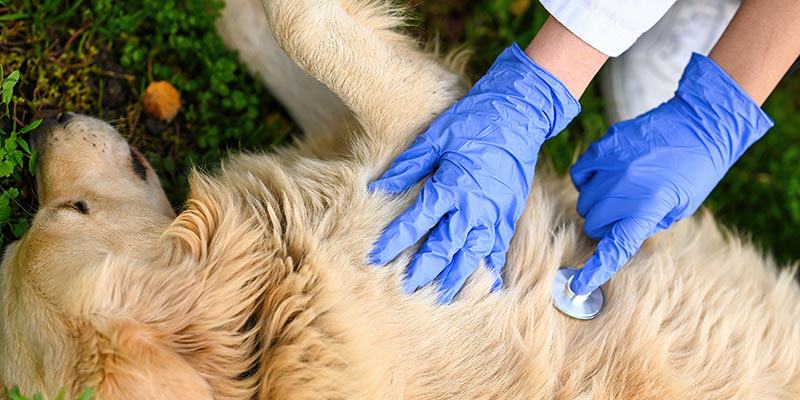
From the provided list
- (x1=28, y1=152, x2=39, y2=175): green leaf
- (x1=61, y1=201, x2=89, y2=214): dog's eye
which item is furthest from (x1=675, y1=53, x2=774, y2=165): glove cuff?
(x1=28, y1=152, x2=39, y2=175): green leaf

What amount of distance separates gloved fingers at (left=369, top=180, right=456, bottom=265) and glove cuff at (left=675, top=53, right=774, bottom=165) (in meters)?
1.09

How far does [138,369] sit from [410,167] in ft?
3.51

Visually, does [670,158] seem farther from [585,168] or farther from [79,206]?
[79,206]

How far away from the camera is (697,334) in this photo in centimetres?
209

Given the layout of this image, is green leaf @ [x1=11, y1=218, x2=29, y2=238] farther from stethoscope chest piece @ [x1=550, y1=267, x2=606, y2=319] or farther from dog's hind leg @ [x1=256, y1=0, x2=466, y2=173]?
stethoscope chest piece @ [x1=550, y1=267, x2=606, y2=319]

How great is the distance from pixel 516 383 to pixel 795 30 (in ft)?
5.67

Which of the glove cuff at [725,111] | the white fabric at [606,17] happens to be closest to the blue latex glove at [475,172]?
the white fabric at [606,17]

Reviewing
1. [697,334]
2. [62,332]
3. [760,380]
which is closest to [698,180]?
[697,334]

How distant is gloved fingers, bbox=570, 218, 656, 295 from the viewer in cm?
202

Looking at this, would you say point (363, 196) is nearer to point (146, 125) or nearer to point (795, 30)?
point (146, 125)

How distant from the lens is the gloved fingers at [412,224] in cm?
184

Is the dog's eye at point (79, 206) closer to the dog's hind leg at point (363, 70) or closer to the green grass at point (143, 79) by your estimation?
the green grass at point (143, 79)

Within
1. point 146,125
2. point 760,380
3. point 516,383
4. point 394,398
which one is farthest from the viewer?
point 146,125

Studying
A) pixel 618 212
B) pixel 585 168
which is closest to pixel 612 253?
pixel 618 212
